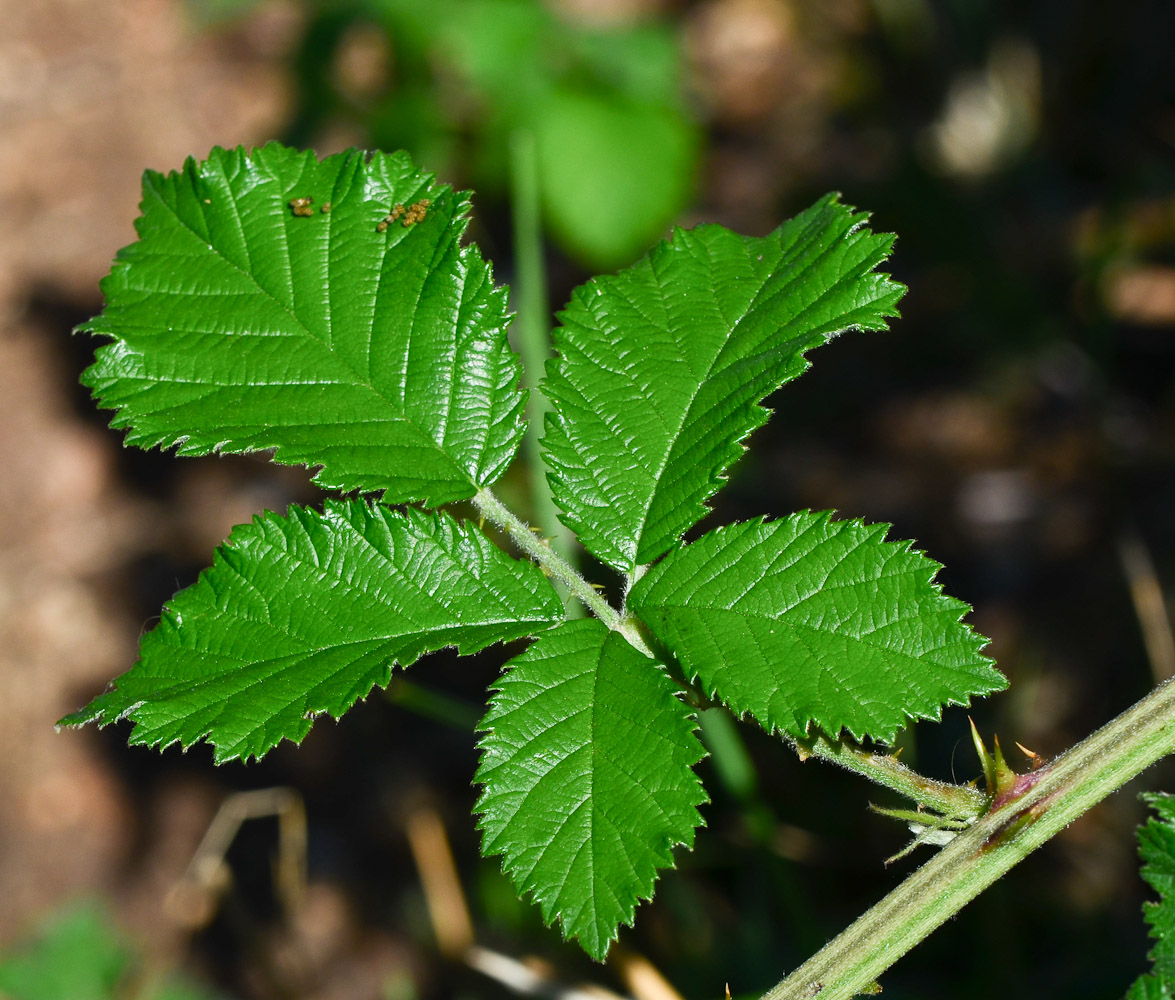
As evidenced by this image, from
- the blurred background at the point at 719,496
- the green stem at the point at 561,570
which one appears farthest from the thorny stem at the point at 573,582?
the blurred background at the point at 719,496

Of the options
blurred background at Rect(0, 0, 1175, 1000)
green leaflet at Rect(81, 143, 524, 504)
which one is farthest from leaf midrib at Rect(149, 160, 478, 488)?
blurred background at Rect(0, 0, 1175, 1000)

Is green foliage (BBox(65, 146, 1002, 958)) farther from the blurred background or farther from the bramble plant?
the blurred background

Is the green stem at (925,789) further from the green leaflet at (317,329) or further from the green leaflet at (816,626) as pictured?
the green leaflet at (317,329)

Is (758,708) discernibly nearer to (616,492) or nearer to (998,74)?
(616,492)

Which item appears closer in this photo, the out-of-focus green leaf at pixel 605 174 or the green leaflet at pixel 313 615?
the green leaflet at pixel 313 615

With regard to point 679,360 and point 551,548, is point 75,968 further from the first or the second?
point 679,360
